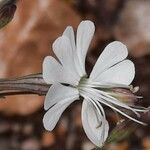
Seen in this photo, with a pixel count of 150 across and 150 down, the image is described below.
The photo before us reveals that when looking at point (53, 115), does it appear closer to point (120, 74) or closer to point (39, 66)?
point (120, 74)

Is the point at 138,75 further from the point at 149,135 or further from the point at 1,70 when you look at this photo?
the point at 1,70

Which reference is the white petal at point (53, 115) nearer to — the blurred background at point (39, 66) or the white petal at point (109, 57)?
the white petal at point (109, 57)

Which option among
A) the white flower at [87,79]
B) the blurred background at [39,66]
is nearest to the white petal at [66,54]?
the white flower at [87,79]

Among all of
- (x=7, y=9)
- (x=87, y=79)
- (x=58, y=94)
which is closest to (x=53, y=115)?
(x=58, y=94)

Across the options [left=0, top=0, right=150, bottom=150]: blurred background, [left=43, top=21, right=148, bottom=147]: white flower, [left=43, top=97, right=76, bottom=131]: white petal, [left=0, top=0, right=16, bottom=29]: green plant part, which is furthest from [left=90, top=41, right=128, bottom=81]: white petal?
[left=0, top=0, right=150, bottom=150]: blurred background

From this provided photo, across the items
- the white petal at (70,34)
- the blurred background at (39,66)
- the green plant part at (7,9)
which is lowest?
the blurred background at (39,66)
